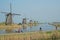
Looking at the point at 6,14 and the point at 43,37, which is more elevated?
the point at 6,14

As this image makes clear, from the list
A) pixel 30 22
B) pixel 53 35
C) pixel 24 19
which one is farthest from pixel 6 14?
pixel 53 35

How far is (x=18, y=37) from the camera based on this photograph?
1213cm

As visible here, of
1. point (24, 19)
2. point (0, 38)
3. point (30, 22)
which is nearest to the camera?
point (0, 38)

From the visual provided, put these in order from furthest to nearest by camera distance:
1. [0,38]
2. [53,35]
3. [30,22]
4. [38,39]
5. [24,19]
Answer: [30,22]
[24,19]
[53,35]
[38,39]
[0,38]

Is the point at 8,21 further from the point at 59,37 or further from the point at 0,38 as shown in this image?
the point at 0,38

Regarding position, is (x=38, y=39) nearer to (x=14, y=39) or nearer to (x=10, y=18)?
(x=14, y=39)

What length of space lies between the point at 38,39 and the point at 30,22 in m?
34.9

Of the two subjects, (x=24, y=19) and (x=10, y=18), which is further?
(x=24, y=19)

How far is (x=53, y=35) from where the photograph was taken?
1441 cm

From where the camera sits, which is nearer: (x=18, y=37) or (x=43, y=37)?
(x=18, y=37)

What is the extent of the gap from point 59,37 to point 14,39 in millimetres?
4417

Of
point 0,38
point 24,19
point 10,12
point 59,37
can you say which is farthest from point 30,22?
point 0,38

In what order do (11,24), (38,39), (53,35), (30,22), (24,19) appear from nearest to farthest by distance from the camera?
(38,39)
(53,35)
(11,24)
(24,19)
(30,22)

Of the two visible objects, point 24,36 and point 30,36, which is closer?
point 24,36
